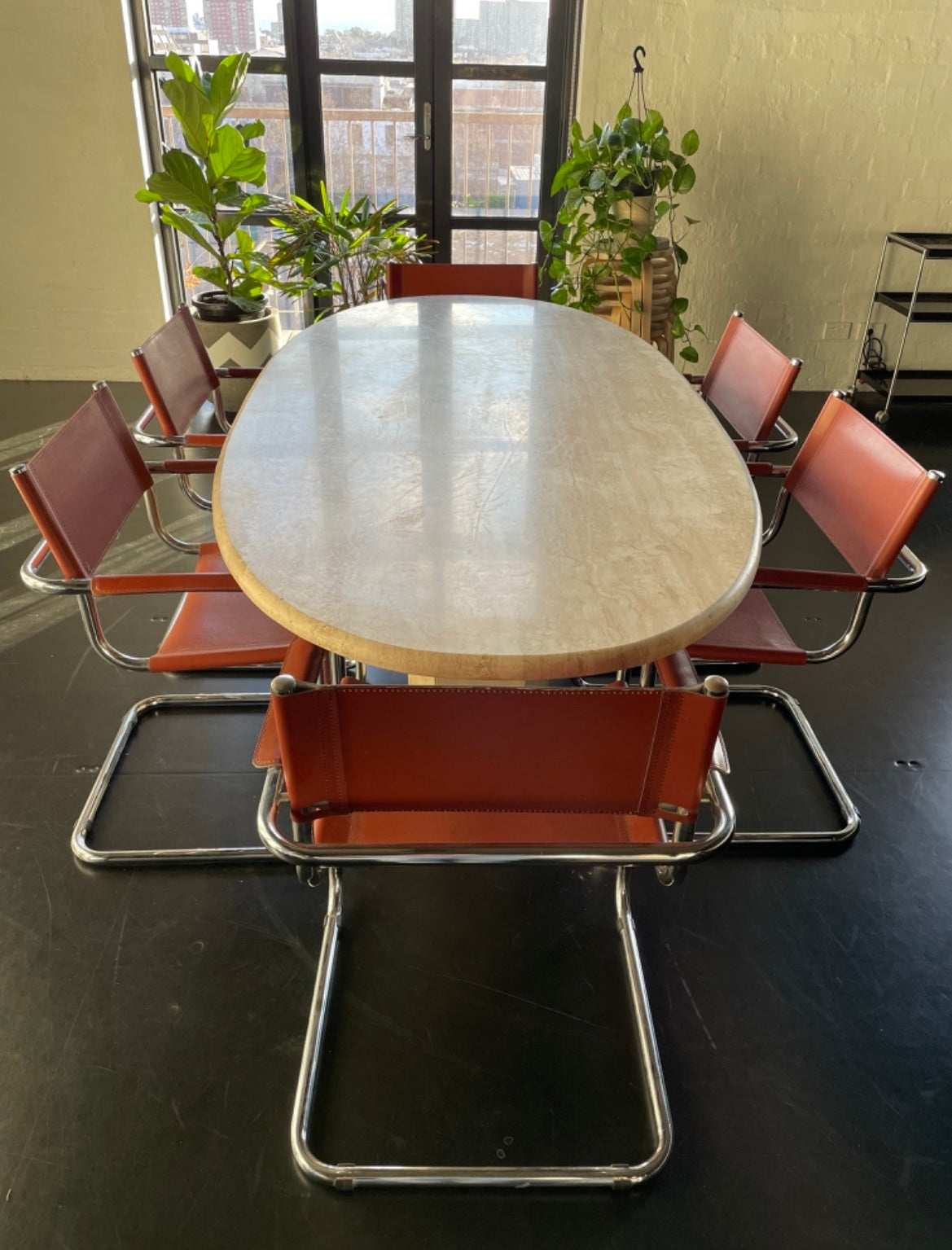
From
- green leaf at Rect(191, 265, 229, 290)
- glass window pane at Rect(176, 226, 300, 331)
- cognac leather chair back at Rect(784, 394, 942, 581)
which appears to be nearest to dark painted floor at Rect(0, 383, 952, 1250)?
cognac leather chair back at Rect(784, 394, 942, 581)

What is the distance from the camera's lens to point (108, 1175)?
1.42m

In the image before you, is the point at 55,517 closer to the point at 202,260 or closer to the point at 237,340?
the point at 237,340

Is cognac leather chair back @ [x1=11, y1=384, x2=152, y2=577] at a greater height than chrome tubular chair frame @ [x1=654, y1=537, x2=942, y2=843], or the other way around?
cognac leather chair back @ [x1=11, y1=384, x2=152, y2=577]

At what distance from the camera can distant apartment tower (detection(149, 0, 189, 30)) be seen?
4.04m

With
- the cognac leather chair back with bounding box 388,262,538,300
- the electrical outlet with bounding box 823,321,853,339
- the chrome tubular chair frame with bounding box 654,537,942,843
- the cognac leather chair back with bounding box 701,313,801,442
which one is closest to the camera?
the chrome tubular chair frame with bounding box 654,537,942,843

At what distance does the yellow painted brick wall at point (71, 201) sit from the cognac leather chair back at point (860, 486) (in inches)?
135

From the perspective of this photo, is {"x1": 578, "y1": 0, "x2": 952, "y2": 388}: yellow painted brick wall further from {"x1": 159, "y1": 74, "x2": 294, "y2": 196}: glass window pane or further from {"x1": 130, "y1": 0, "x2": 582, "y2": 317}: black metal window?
{"x1": 159, "y1": 74, "x2": 294, "y2": 196}: glass window pane

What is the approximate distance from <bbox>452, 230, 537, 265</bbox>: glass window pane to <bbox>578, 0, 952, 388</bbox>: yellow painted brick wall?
686mm

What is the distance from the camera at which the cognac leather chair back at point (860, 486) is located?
63.8 inches

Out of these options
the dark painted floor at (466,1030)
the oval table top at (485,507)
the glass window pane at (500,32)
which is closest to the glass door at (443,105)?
the glass window pane at (500,32)

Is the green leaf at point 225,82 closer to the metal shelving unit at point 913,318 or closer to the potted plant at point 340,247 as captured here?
the potted plant at point 340,247

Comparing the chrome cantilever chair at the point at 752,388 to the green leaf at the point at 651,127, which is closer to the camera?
the chrome cantilever chair at the point at 752,388

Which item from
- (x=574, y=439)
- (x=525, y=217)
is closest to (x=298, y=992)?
(x=574, y=439)

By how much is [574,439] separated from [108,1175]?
4.75 ft
